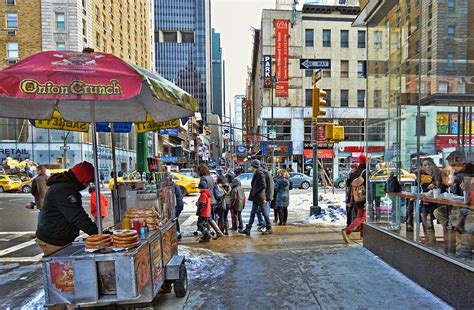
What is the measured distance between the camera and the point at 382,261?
5641mm

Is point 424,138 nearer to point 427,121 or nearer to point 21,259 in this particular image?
point 427,121

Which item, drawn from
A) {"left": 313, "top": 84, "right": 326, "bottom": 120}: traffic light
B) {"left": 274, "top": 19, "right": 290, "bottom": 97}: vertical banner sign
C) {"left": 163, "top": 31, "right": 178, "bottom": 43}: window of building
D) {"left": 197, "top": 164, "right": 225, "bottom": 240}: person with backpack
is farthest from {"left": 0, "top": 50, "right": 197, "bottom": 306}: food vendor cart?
{"left": 163, "top": 31, "right": 178, "bottom": 43}: window of building

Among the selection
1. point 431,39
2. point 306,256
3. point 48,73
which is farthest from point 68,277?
point 431,39

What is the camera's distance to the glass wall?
4.90 metres

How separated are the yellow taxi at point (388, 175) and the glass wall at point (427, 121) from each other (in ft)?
0.06

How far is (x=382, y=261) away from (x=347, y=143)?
3282 cm

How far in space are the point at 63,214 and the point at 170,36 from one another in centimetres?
14752

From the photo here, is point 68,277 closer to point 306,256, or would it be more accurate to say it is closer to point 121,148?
point 306,256

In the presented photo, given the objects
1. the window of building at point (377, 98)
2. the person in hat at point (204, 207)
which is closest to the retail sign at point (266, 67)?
the window of building at point (377, 98)

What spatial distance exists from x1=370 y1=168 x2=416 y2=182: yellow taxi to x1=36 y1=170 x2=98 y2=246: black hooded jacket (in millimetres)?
5093

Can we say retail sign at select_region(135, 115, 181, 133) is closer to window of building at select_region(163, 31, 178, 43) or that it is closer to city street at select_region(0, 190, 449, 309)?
city street at select_region(0, 190, 449, 309)

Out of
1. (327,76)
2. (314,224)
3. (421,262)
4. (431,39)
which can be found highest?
(327,76)

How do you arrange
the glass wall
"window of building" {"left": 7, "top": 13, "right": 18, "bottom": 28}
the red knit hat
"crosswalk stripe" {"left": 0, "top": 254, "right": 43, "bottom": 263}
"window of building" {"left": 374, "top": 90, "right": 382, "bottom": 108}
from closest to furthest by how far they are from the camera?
the red knit hat < the glass wall < "crosswalk stripe" {"left": 0, "top": 254, "right": 43, "bottom": 263} < "window of building" {"left": 374, "top": 90, "right": 382, "bottom": 108} < "window of building" {"left": 7, "top": 13, "right": 18, "bottom": 28}

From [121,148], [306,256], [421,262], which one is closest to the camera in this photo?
[421,262]
